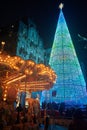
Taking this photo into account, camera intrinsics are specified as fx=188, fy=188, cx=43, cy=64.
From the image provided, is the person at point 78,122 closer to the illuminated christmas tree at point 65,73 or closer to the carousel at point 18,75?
the carousel at point 18,75

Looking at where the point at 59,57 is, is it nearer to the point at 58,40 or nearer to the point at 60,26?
the point at 58,40

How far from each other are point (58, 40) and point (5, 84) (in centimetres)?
1325

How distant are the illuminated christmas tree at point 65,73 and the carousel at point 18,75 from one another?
563 centimetres

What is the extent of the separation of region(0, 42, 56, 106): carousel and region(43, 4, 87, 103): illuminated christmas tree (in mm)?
5626

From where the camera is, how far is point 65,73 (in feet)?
79.4

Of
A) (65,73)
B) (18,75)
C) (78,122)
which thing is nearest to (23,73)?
(18,75)

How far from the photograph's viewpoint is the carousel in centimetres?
1309

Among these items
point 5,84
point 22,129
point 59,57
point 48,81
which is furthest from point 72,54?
point 22,129

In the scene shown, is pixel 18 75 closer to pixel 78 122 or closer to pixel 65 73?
pixel 78 122

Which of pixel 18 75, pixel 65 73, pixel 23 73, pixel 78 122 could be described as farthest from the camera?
pixel 65 73

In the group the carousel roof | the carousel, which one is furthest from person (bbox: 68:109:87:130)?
the carousel roof

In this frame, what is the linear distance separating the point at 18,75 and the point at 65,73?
1089cm

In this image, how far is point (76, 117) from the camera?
4.61 meters

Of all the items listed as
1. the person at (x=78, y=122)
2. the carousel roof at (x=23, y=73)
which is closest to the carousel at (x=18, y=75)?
the carousel roof at (x=23, y=73)
